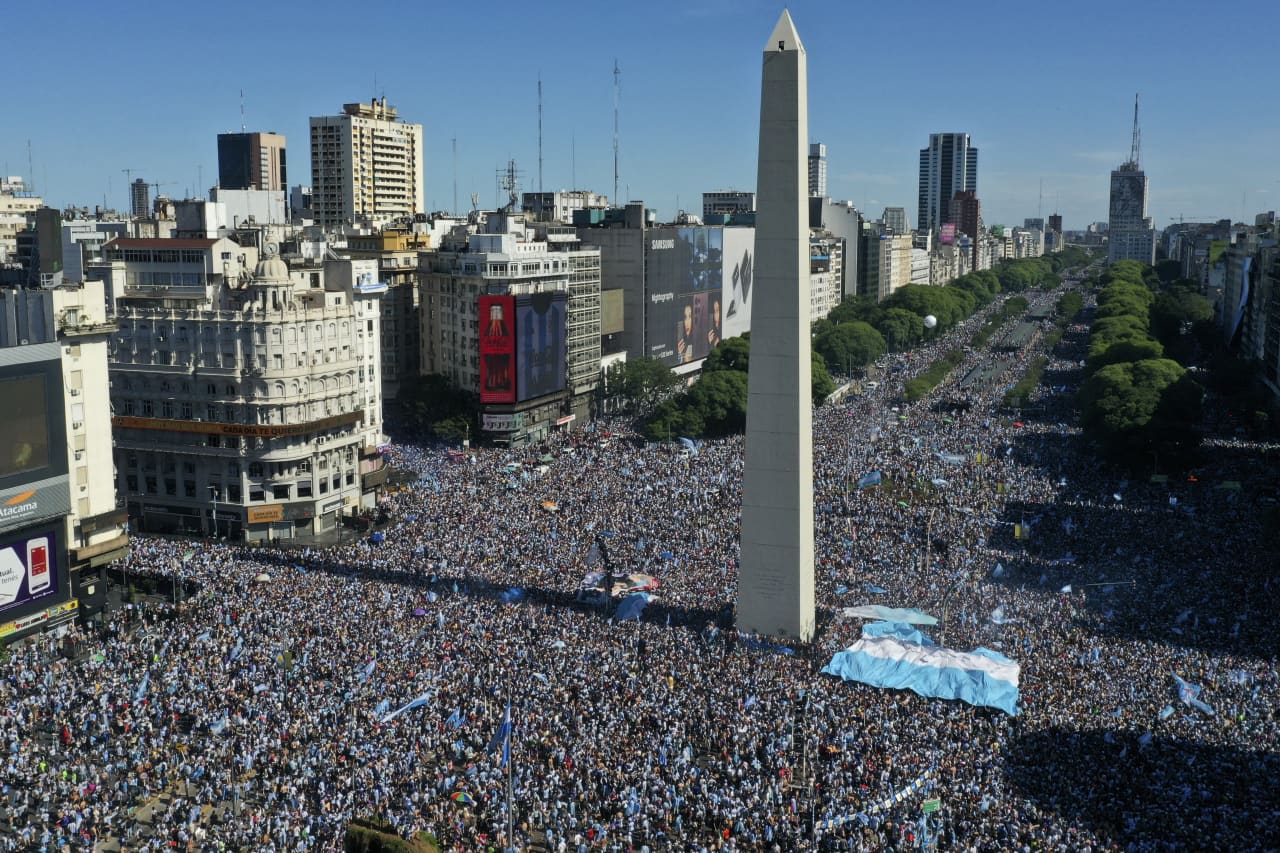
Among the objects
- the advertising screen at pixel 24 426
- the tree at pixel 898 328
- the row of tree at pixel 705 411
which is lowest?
the row of tree at pixel 705 411

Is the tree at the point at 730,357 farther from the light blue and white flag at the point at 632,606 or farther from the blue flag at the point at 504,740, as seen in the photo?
the blue flag at the point at 504,740

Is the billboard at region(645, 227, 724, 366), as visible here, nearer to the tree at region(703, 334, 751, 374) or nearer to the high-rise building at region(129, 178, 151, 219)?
the tree at region(703, 334, 751, 374)

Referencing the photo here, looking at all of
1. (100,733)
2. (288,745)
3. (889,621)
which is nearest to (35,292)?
(100,733)

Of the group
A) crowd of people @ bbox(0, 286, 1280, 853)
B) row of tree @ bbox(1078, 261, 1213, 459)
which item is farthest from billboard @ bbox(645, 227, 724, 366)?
crowd of people @ bbox(0, 286, 1280, 853)

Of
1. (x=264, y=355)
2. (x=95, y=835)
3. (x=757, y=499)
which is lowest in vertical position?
(x=95, y=835)

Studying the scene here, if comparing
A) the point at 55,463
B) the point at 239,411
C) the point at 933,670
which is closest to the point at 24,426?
the point at 55,463

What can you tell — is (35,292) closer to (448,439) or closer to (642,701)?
(642,701)

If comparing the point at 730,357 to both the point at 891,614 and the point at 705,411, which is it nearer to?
the point at 705,411

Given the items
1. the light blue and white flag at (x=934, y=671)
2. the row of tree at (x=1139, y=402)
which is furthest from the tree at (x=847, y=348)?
the light blue and white flag at (x=934, y=671)
